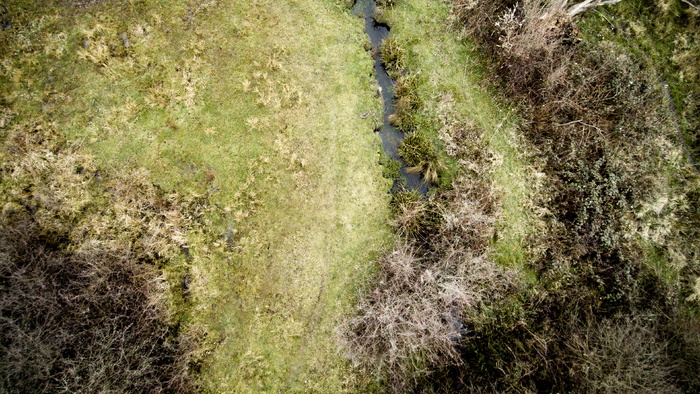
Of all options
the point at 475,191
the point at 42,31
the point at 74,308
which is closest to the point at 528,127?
the point at 475,191

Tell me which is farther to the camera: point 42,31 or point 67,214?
point 42,31

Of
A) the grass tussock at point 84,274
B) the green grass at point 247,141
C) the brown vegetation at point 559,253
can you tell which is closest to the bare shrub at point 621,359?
the brown vegetation at point 559,253

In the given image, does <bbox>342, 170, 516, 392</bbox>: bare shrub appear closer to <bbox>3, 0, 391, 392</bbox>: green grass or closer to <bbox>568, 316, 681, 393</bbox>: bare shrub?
<bbox>3, 0, 391, 392</bbox>: green grass

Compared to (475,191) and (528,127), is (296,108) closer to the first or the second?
(475,191)

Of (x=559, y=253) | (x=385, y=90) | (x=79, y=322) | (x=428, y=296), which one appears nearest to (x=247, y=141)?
(x=385, y=90)

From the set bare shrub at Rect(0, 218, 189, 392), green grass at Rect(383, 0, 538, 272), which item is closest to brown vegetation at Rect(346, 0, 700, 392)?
green grass at Rect(383, 0, 538, 272)
